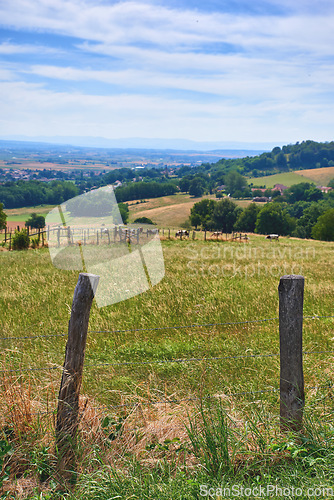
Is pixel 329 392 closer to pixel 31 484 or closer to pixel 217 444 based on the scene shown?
pixel 217 444

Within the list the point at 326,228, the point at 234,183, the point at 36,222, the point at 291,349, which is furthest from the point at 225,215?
the point at 291,349

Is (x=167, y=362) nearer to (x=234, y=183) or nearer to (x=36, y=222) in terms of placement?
(x=36, y=222)

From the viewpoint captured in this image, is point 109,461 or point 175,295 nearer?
point 109,461

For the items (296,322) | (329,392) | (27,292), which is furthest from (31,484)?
(27,292)

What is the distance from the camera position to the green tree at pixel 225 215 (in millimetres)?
105750

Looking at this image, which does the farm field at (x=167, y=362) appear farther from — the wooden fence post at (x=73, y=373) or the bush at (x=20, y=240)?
the bush at (x=20, y=240)

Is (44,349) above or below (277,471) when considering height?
below

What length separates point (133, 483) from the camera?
277cm

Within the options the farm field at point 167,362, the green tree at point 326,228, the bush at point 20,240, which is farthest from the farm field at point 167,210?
the farm field at point 167,362

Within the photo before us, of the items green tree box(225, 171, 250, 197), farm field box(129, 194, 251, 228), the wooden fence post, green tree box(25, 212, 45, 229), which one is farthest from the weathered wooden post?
green tree box(225, 171, 250, 197)

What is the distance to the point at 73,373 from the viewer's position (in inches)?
128

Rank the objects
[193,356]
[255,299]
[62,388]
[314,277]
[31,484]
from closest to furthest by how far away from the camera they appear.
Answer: [31,484], [62,388], [193,356], [255,299], [314,277]

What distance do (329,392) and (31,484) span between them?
346 cm

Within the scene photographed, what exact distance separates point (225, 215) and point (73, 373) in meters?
105
